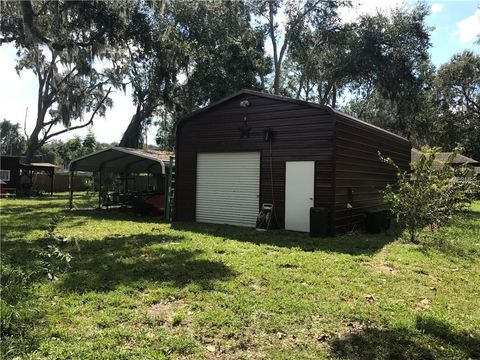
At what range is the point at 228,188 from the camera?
12.7m

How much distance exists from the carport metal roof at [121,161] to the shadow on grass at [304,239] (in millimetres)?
4013

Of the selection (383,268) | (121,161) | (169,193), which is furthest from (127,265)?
(121,161)

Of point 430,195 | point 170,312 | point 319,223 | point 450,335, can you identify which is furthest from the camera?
point 319,223

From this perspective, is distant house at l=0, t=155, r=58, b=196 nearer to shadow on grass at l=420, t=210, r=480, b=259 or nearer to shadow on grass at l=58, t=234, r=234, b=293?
shadow on grass at l=58, t=234, r=234, b=293

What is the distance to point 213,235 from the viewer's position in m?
10.2

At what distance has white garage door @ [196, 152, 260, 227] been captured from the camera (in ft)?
39.8

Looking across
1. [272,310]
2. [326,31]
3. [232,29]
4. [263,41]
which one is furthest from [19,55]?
[272,310]

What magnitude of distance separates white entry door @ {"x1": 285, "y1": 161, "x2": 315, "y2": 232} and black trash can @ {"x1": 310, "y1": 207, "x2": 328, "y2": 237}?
709mm

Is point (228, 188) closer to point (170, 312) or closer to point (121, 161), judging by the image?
point (121, 161)

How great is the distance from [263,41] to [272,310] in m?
23.9

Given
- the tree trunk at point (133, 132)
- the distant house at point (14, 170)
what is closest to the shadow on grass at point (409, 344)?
the tree trunk at point (133, 132)

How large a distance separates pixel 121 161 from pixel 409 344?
1605 centimetres

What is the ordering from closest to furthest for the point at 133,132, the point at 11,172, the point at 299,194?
the point at 299,194 < the point at 133,132 < the point at 11,172

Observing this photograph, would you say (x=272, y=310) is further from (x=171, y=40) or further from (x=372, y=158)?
(x=171, y=40)
